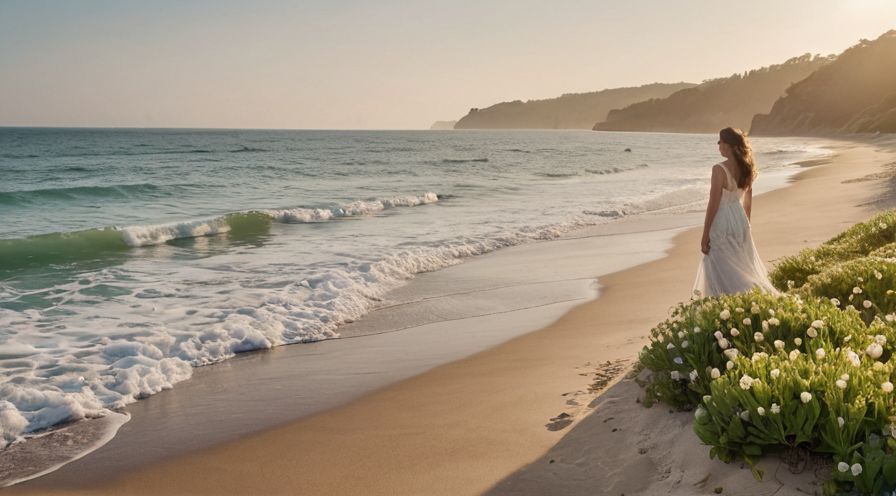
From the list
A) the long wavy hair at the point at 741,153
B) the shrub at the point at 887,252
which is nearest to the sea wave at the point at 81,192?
the long wavy hair at the point at 741,153

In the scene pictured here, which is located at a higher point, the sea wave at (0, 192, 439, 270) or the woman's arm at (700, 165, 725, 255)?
the woman's arm at (700, 165, 725, 255)

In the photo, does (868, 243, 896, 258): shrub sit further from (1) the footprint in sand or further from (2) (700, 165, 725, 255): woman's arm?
(1) the footprint in sand

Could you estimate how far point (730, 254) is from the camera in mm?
6664

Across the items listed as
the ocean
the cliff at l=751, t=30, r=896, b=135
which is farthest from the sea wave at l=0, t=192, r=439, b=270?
the cliff at l=751, t=30, r=896, b=135

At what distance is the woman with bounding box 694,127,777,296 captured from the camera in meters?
6.59

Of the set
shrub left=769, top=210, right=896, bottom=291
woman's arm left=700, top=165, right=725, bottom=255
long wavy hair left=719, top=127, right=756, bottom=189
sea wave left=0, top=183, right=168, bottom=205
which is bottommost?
sea wave left=0, top=183, right=168, bottom=205

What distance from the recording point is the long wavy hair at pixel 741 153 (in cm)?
654

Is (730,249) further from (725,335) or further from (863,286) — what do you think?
(725,335)

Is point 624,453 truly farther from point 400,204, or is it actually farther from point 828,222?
point 400,204

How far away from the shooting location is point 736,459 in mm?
3400

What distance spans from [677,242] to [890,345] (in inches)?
440

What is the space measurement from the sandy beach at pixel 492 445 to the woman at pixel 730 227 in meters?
1.01

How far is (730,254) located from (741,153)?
0.94m

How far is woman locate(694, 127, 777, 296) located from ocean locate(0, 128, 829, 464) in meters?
4.41
